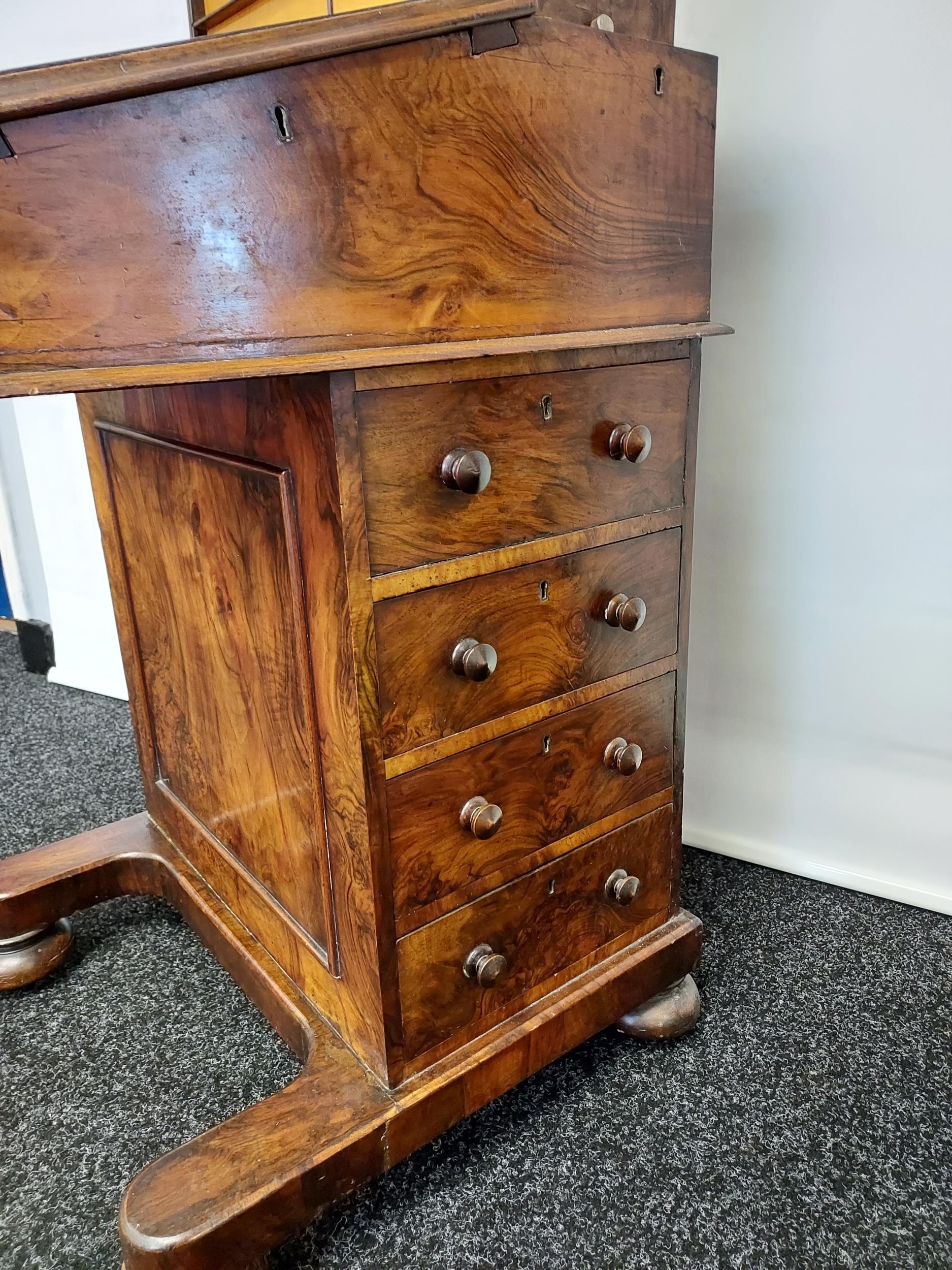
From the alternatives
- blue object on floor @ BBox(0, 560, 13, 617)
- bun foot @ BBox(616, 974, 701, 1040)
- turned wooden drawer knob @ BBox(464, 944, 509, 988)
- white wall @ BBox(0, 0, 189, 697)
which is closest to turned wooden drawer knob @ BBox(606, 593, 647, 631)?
turned wooden drawer knob @ BBox(464, 944, 509, 988)

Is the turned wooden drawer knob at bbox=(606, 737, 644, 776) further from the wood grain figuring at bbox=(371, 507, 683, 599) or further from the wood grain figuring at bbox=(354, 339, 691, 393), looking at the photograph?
the wood grain figuring at bbox=(354, 339, 691, 393)

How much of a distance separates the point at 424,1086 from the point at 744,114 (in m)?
1.29

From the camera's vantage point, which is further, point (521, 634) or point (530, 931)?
point (530, 931)

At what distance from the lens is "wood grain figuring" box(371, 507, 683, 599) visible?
0.80 metres

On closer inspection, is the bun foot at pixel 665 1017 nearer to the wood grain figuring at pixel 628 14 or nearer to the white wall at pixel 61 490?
the wood grain figuring at pixel 628 14

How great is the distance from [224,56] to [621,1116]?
110 cm

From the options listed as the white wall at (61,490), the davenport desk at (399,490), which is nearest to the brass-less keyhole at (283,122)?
the davenport desk at (399,490)

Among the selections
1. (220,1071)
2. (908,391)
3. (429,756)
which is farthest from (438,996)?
(908,391)

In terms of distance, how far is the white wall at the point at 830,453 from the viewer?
119 centimetres

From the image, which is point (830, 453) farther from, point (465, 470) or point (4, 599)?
point (4, 599)

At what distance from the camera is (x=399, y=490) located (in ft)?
2.56

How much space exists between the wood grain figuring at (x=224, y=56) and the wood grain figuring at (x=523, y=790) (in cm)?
57

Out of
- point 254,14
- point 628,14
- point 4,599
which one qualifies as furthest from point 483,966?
point 4,599

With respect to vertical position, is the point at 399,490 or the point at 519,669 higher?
the point at 399,490
